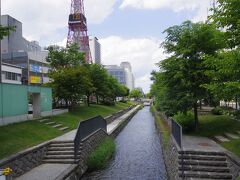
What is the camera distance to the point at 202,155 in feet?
48.4

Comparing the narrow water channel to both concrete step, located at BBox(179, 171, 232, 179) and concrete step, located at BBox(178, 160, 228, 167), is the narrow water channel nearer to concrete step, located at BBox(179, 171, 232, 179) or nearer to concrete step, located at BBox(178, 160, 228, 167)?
concrete step, located at BBox(178, 160, 228, 167)

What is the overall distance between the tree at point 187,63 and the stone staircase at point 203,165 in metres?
7.29

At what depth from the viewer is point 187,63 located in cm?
2156

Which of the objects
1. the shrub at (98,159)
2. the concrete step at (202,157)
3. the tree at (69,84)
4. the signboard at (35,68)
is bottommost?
the shrub at (98,159)

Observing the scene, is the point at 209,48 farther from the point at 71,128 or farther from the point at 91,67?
the point at 91,67

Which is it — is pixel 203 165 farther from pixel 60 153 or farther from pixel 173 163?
pixel 60 153

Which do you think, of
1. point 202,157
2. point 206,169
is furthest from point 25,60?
point 206,169

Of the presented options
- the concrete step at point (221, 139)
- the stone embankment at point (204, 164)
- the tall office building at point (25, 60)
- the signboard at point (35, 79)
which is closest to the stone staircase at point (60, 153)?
the stone embankment at point (204, 164)

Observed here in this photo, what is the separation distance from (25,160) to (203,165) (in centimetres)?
818

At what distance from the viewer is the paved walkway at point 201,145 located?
15.6m

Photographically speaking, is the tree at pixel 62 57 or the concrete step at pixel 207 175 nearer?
the concrete step at pixel 207 175

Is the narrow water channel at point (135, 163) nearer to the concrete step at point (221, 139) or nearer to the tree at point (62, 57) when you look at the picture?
the concrete step at point (221, 139)

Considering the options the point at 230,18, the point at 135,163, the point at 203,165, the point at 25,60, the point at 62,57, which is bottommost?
the point at 135,163

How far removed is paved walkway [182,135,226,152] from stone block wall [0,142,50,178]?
7.45 meters
